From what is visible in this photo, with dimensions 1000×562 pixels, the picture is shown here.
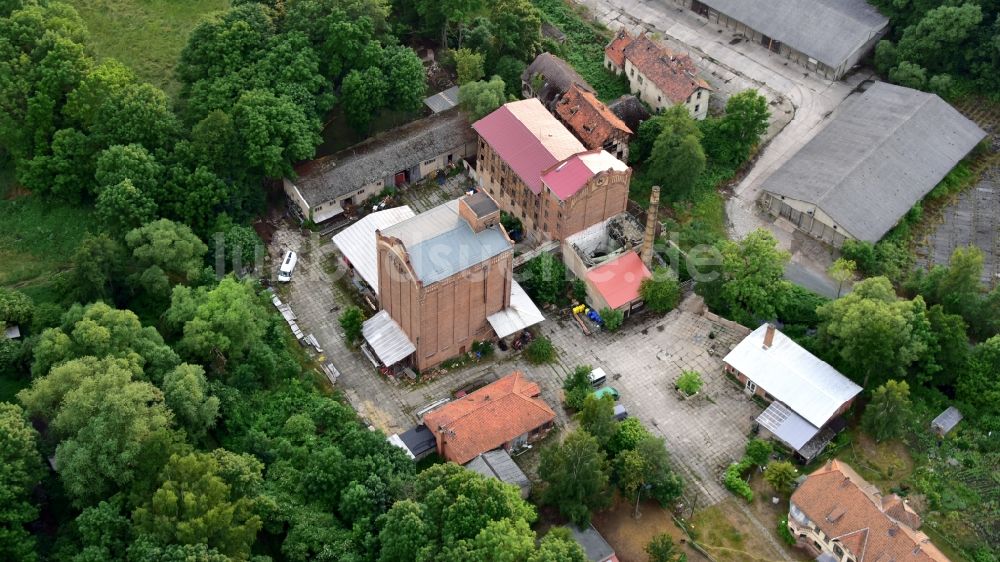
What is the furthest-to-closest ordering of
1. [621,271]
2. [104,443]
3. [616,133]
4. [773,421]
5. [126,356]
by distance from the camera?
1. [616,133]
2. [621,271]
3. [773,421]
4. [126,356]
5. [104,443]

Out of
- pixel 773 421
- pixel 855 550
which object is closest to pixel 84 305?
pixel 773 421

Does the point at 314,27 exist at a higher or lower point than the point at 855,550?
higher

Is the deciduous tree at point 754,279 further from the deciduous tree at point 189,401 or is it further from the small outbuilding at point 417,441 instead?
the deciduous tree at point 189,401

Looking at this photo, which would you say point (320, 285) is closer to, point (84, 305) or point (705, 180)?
point (84, 305)

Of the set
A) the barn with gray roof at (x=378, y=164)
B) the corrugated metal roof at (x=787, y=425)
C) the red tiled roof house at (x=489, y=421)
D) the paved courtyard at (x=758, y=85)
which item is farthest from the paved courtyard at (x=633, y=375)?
the paved courtyard at (x=758, y=85)

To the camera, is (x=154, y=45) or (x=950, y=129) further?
(x=154, y=45)

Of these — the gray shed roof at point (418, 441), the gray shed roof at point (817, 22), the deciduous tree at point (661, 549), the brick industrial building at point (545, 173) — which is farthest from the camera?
the gray shed roof at point (817, 22)

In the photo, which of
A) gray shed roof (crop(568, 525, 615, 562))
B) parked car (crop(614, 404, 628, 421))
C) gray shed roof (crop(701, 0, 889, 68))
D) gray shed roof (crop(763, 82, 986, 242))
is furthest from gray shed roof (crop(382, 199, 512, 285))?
gray shed roof (crop(701, 0, 889, 68))
